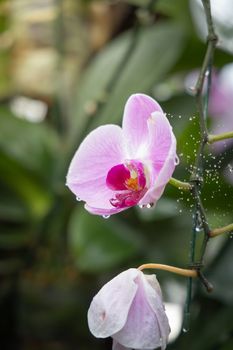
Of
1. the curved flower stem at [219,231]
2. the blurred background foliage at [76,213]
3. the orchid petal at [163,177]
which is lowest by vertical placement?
the blurred background foliage at [76,213]

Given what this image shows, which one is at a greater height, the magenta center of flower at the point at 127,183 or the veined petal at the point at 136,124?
the veined petal at the point at 136,124

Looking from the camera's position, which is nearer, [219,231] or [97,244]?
[219,231]

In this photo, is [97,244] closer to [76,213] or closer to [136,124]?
[76,213]

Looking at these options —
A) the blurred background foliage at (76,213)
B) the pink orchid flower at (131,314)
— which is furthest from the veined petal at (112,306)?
the blurred background foliage at (76,213)

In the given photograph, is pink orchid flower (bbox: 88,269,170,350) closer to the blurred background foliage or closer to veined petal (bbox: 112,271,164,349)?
veined petal (bbox: 112,271,164,349)

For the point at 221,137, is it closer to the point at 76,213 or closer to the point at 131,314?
the point at 131,314

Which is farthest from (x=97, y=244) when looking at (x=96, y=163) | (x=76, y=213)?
(x=96, y=163)

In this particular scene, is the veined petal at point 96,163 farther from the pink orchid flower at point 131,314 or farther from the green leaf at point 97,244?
the green leaf at point 97,244

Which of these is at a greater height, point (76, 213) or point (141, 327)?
point (141, 327)

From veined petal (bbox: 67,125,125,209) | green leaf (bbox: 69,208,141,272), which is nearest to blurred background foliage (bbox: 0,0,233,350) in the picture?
green leaf (bbox: 69,208,141,272)
